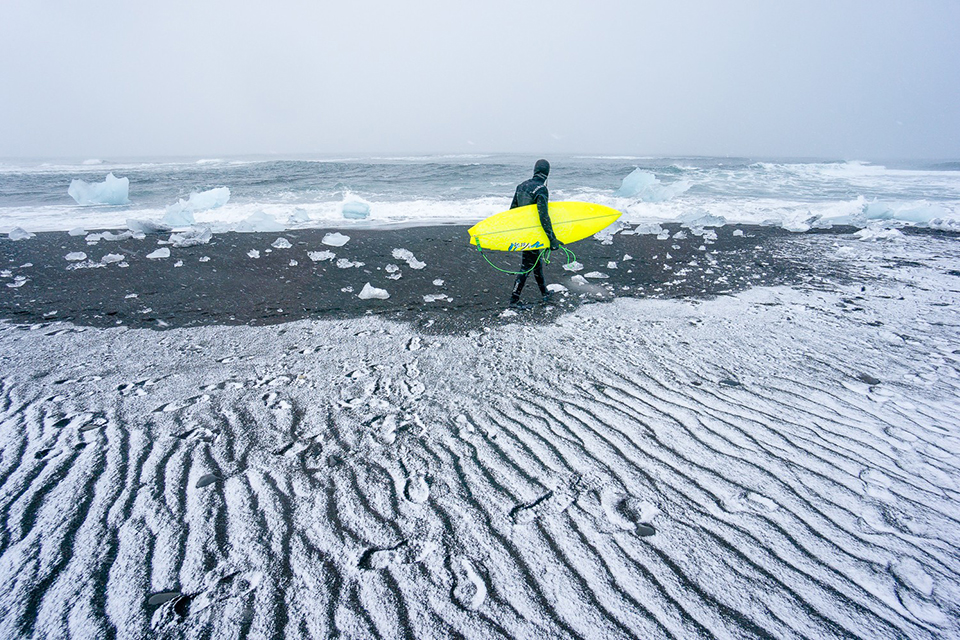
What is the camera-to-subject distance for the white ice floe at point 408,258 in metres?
7.52

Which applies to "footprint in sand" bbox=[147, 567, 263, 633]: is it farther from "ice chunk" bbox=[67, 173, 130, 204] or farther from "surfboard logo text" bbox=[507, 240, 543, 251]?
"ice chunk" bbox=[67, 173, 130, 204]

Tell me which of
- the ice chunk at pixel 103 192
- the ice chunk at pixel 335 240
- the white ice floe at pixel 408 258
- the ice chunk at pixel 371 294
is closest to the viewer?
the ice chunk at pixel 371 294

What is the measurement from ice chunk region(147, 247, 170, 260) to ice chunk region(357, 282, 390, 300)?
13.4ft

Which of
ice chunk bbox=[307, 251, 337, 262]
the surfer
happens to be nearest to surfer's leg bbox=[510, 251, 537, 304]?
the surfer

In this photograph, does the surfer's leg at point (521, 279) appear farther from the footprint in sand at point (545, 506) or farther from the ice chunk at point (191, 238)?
the ice chunk at point (191, 238)

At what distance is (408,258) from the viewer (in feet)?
25.5

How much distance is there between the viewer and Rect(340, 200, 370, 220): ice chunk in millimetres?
12359

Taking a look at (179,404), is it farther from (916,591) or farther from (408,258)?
(408,258)

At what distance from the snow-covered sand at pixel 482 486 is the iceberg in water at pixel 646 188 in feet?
37.2

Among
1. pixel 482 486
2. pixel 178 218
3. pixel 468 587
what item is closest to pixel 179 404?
pixel 482 486

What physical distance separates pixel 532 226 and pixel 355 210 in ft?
26.4

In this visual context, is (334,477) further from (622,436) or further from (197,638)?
(622,436)

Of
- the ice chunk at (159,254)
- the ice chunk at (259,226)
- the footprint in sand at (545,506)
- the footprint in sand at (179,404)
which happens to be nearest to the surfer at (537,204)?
the footprint in sand at (545,506)

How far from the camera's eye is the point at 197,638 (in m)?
1.79
